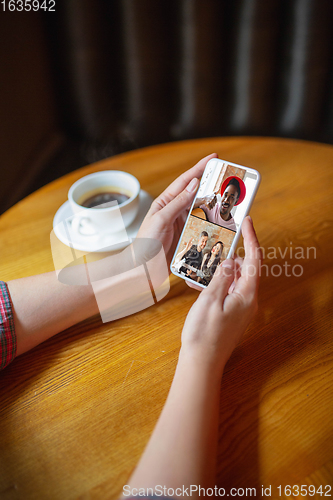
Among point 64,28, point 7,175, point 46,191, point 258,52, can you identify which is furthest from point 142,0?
point 46,191

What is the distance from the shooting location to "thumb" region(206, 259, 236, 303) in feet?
1.77

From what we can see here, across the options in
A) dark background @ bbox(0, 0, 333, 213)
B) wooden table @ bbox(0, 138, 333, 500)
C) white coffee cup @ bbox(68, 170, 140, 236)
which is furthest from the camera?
dark background @ bbox(0, 0, 333, 213)

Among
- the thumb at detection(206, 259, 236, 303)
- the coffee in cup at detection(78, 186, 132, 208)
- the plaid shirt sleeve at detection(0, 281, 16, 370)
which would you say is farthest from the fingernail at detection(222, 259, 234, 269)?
the plaid shirt sleeve at detection(0, 281, 16, 370)

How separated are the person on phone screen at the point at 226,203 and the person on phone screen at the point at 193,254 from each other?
36mm

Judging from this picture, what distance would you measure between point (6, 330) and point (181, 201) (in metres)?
0.38

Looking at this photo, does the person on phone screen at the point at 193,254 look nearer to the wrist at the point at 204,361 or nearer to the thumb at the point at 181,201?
the thumb at the point at 181,201

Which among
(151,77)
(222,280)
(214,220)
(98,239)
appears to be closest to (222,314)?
(222,280)

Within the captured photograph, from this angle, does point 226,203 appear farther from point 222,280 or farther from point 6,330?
point 6,330

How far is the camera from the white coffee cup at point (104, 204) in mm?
644

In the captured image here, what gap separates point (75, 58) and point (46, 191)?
0.96 metres

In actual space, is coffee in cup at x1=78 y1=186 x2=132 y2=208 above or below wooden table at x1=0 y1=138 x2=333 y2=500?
above

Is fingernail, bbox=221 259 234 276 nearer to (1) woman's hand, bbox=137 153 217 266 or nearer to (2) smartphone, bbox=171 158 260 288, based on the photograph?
(2) smartphone, bbox=171 158 260 288

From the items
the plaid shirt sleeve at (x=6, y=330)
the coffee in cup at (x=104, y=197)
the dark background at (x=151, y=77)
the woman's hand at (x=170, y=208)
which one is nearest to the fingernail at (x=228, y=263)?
the woman's hand at (x=170, y=208)

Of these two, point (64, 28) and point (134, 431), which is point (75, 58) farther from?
point (134, 431)
